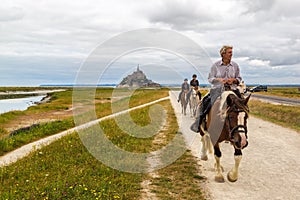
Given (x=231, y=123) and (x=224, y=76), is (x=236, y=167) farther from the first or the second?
(x=224, y=76)

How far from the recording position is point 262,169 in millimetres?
8711

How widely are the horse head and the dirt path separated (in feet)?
3.59

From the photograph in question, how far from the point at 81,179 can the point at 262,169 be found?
15.9 ft

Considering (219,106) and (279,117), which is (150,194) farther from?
(279,117)

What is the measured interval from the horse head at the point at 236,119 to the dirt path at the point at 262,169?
1.09 meters

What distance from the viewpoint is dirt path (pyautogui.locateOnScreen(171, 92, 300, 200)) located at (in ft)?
22.4

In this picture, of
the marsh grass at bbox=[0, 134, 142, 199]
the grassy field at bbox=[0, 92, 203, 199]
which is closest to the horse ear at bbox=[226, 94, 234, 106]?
the grassy field at bbox=[0, 92, 203, 199]

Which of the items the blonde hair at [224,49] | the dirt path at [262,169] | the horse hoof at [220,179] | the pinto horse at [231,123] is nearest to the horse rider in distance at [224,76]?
the blonde hair at [224,49]

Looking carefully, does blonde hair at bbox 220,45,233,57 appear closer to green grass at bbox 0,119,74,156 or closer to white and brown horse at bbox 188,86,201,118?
green grass at bbox 0,119,74,156

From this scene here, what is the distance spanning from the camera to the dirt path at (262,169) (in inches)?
269

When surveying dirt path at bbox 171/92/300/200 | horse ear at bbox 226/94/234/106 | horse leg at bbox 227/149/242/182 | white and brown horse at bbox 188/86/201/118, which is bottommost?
dirt path at bbox 171/92/300/200

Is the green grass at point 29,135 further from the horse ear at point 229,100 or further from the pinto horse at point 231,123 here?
the horse ear at point 229,100

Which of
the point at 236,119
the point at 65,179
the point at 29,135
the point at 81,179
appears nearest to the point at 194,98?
the point at 29,135

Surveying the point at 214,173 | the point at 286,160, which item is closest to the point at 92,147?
the point at 214,173
